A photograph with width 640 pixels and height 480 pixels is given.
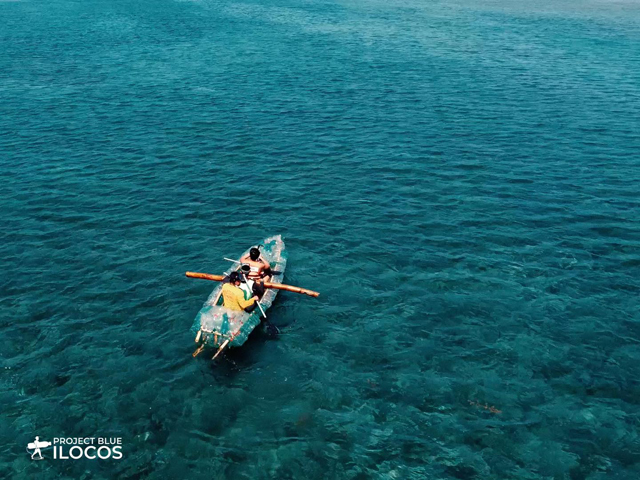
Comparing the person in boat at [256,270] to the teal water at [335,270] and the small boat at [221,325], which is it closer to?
the small boat at [221,325]

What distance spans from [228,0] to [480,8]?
74.5 metres

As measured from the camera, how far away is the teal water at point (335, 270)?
2272cm

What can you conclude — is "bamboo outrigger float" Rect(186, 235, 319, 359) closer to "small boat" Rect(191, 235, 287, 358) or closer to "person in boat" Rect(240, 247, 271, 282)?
"small boat" Rect(191, 235, 287, 358)

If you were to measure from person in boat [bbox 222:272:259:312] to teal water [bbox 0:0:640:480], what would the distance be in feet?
6.53

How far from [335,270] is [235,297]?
27.9ft

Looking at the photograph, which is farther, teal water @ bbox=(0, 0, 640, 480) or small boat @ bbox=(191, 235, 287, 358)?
small boat @ bbox=(191, 235, 287, 358)

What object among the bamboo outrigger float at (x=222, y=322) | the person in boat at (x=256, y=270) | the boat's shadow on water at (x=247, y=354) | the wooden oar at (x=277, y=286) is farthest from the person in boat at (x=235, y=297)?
the wooden oar at (x=277, y=286)

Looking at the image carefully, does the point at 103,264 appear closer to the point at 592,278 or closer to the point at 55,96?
the point at 592,278

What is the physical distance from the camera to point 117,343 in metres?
27.4

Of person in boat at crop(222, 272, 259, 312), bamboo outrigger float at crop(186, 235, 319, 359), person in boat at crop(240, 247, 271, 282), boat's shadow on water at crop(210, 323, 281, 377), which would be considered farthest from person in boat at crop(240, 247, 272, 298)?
boat's shadow on water at crop(210, 323, 281, 377)

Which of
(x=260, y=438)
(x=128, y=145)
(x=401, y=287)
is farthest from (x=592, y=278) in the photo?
(x=128, y=145)

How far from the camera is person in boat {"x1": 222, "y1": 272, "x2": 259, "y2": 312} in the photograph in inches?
1062

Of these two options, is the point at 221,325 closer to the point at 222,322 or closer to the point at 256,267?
the point at 222,322

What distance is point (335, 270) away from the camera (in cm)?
3350
